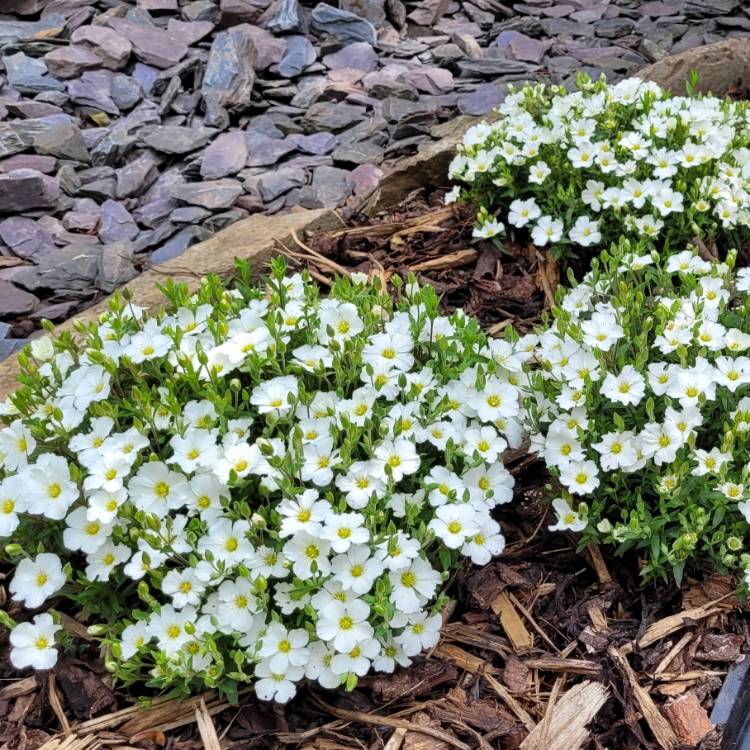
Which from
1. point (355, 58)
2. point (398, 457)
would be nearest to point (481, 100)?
point (355, 58)

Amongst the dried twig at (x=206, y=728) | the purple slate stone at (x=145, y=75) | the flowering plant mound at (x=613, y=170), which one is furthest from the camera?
the purple slate stone at (x=145, y=75)

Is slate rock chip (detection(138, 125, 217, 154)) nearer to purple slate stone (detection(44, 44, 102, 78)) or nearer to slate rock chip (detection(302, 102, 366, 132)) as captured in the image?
slate rock chip (detection(302, 102, 366, 132))

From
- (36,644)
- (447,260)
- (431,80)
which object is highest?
(431,80)

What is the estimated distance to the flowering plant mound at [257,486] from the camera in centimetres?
229

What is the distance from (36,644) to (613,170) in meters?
2.91

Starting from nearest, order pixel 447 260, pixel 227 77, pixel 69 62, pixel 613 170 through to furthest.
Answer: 1. pixel 613 170
2. pixel 447 260
3. pixel 227 77
4. pixel 69 62

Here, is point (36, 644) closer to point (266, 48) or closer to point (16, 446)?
point (16, 446)

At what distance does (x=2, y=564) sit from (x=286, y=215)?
227 cm

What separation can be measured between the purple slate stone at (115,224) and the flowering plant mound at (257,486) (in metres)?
1.88

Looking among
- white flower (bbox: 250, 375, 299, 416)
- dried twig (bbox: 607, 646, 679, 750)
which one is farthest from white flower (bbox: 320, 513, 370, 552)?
dried twig (bbox: 607, 646, 679, 750)

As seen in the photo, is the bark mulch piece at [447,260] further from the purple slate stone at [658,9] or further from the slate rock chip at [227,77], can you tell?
the purple slate stone at [658,9]

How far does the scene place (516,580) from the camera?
8.91 feet

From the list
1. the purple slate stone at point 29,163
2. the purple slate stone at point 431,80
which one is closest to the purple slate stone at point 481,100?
the purple slate stone at point 431,80

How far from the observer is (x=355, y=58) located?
608 centimetres
